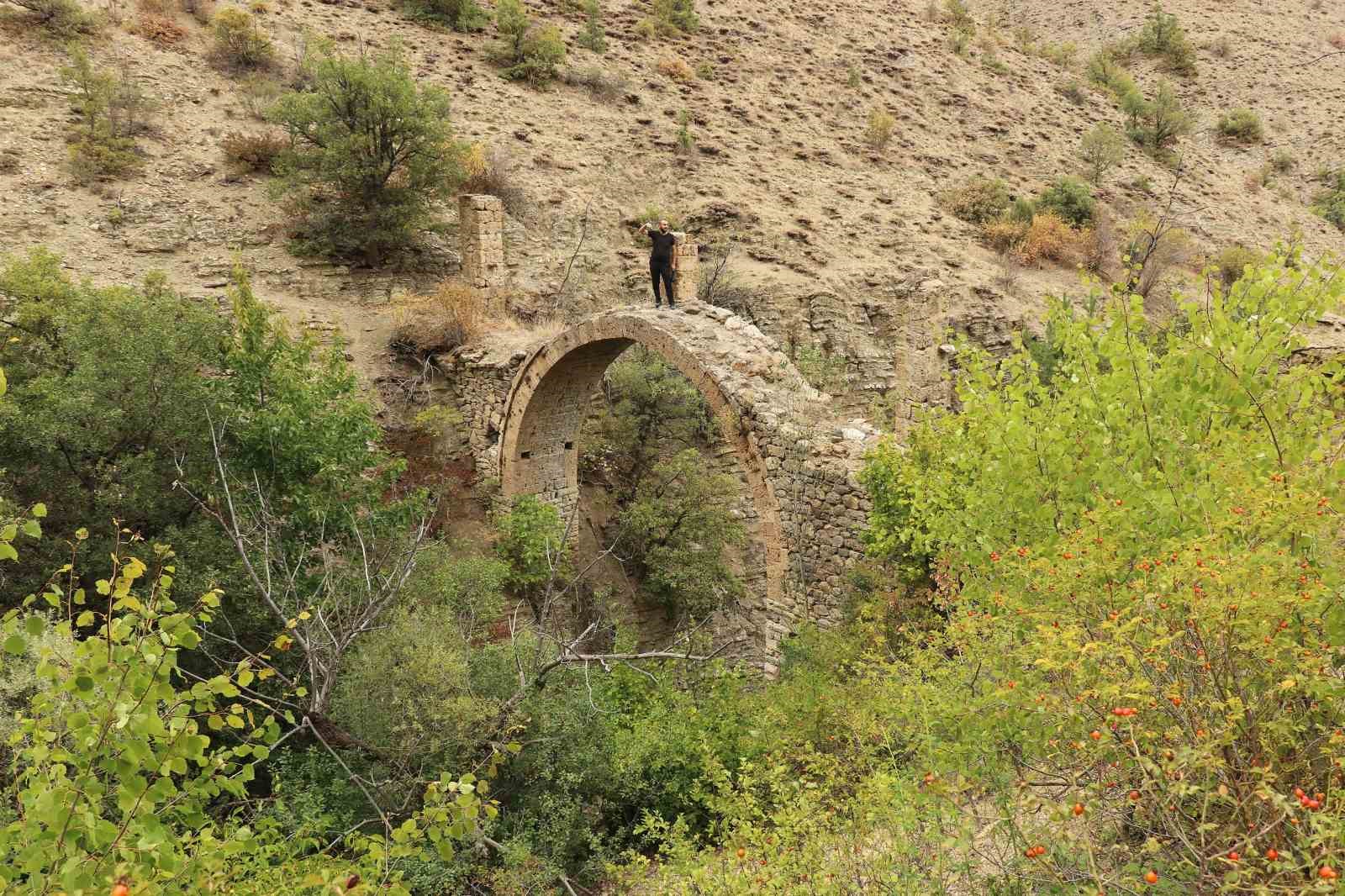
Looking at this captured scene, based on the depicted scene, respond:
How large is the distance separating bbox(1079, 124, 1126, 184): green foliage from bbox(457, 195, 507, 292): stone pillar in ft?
61.5

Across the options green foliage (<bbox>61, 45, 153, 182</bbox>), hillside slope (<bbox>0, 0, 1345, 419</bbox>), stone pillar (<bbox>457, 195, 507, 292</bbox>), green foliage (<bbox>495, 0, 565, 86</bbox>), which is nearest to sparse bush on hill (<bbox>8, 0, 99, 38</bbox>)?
hillside slope (<bbox>0, 0, 1345, 419</bbox>)

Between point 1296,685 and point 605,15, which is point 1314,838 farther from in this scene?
point 605,15

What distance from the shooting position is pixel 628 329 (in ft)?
36.7

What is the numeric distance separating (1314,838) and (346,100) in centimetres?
1625

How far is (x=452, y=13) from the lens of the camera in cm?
2197

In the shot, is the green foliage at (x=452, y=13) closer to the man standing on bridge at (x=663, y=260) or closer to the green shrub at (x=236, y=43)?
the green shrub at (x=236, y=43)

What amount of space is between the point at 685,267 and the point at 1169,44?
31.2m

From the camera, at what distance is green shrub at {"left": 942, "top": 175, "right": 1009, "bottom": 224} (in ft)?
72.7

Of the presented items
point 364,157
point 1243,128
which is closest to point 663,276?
point 364,157

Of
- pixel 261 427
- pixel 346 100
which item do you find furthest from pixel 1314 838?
pixel 346 100

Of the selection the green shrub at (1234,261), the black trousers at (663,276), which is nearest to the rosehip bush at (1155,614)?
the black trousers at (663,276)

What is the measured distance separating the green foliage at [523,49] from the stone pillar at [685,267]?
10.8m

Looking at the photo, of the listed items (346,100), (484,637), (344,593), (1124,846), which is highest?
(346,100)

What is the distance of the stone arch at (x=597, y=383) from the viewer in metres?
9.68
